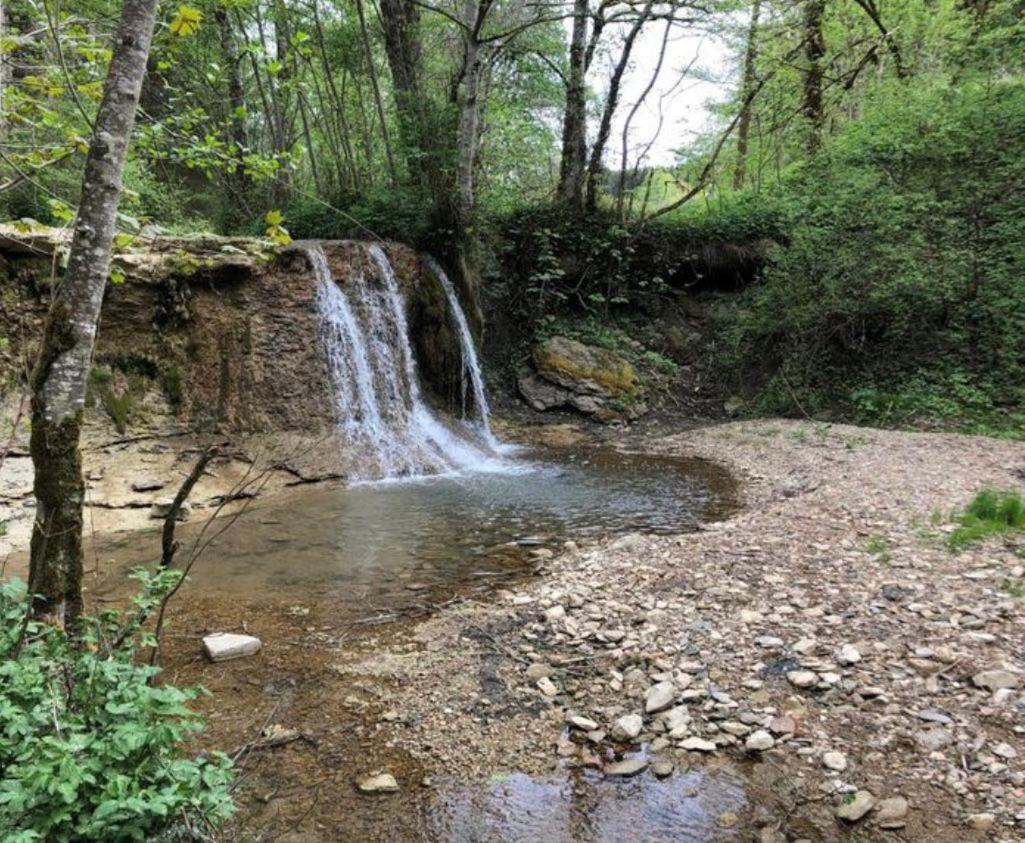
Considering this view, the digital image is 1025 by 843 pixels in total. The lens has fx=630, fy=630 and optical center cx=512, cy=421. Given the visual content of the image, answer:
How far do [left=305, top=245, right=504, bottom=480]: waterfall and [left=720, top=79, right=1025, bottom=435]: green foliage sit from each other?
244 inches

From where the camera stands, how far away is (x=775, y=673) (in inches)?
132

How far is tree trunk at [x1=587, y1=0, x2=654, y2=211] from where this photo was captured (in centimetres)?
1334

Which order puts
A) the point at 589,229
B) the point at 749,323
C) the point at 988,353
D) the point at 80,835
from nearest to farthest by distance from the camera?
the point at 80,835, the point at 988,353, the point at 749,323, the point at 589,229

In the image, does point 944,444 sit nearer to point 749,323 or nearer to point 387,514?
point 749,323

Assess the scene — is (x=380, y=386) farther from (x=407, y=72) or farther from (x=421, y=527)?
(x=407, y=72)

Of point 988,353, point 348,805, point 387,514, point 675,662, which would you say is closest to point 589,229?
point 988,353

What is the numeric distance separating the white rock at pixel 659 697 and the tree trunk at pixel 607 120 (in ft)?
40.8

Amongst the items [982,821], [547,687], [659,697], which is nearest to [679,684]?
[659,697]

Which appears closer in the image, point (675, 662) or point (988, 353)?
point (675, 662)

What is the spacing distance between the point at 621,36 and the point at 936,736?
587 inches

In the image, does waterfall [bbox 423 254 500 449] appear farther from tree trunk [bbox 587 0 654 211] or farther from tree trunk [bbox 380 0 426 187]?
tree trunk [bbox 587 0 654 211]

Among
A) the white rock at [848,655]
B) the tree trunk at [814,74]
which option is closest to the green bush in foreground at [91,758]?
the white rock at [848,655]

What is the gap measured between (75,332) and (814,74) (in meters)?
16.2

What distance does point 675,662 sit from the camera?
3.53 meters
